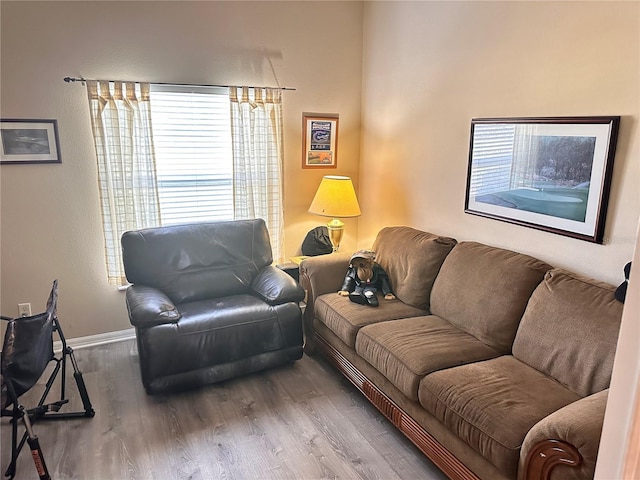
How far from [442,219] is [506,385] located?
1537 millimetres

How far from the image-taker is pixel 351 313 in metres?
2.89

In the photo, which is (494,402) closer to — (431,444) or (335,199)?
(431,444)

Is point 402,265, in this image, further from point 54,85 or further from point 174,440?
point 54,85

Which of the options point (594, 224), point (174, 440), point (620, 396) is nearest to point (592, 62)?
point (594, 224)

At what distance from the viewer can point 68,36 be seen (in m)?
3.04

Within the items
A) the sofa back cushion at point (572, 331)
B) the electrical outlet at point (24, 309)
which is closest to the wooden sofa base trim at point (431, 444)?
the sofa back cushion at point (572, 331)

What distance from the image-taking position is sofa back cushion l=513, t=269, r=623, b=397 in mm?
1999

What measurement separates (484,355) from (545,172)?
3.52ft

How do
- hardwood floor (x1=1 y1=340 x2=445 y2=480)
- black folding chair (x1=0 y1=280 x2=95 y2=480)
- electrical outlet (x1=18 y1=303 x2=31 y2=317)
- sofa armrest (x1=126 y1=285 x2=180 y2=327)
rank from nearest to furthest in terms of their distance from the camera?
black folding chair (x1=0 y1=280 x2=95 y2=480) < hardwood floor (x1=1 y1=340 x2=445 y2=480) < sofa armrest (x1=126 y1=285 x2=180 y2=327) < electrical outlet (x1=18 y1=303 x2=31 y2=317)

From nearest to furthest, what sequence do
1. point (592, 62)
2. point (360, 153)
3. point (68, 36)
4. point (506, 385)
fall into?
point (506, 385), point (592, 62), point (68, 36), point (360, 153)

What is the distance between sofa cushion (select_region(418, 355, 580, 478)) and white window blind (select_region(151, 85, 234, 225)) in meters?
2.28

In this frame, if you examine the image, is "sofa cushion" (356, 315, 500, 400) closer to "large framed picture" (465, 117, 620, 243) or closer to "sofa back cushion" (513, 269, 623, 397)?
"sofa back cushion" (513, 269, 623, 397)

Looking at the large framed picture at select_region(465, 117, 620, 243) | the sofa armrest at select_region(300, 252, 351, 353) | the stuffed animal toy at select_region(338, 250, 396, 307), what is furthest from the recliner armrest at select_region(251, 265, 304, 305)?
the large framed picture at select_region(465, 117, 620, 243)

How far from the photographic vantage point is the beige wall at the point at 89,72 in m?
3.00
